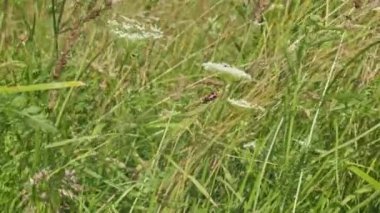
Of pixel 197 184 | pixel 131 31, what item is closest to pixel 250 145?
pixel 197 184

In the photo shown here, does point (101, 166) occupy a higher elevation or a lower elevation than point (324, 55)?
lower

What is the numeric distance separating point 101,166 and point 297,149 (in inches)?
16.0

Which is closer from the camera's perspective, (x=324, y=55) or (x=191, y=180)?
(x=191, y=180)

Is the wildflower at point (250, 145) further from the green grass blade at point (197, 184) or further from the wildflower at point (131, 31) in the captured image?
the wildflower at point (131, 31)

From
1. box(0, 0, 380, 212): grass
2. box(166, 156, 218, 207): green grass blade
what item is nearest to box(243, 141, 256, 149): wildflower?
box(0, 0, 380, 212): grass

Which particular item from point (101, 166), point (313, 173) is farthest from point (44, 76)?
point (313, 173)

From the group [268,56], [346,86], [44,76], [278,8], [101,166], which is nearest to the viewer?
[101,166]

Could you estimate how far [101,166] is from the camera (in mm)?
2203

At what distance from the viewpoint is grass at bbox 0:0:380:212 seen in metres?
2.06

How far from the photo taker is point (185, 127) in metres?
2.03

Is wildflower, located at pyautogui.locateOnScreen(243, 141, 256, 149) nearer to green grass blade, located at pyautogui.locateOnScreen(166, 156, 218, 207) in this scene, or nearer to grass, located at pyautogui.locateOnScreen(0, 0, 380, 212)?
grass, located at pyautogui.locateOnScreen(0, 0, 380, 212)

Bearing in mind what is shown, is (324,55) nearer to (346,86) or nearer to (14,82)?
(346,86)

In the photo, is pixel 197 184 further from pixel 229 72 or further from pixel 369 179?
pixel 369 179

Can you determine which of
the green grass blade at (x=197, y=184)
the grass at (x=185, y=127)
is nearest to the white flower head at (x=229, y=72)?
the grass at (x=185, y=127)
